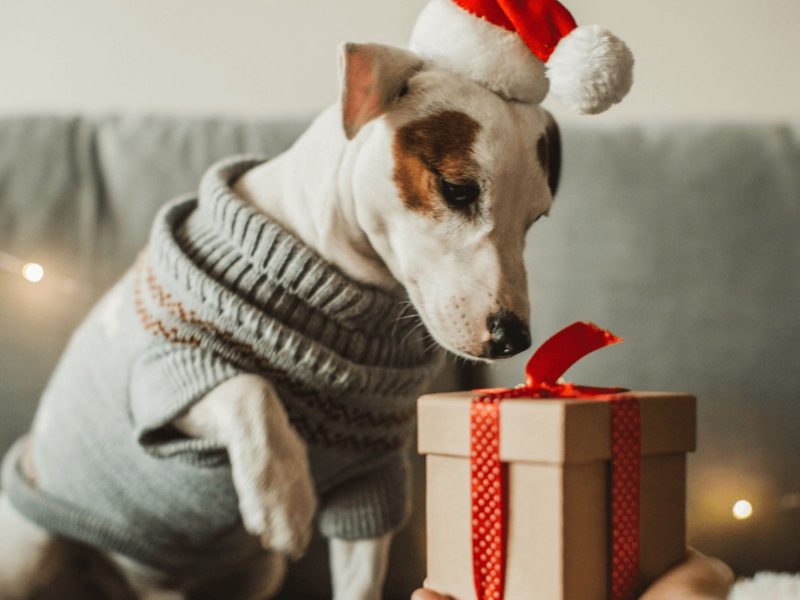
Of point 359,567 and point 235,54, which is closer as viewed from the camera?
point 359,567

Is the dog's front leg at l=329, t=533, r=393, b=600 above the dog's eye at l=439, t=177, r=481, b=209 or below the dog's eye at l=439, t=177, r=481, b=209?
below

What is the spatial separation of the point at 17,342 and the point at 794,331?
1.08 meters

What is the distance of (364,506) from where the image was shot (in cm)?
98

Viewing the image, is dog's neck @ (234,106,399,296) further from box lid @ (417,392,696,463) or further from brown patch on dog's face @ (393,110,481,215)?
box lid @ (417,392,696,463)

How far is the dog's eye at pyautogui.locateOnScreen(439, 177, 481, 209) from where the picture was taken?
2.59ft

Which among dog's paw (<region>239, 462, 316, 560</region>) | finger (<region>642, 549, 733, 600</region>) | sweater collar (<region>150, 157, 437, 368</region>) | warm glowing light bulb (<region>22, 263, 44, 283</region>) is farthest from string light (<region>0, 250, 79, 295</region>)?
finger (<region>642, 549, 733, 600</region>)

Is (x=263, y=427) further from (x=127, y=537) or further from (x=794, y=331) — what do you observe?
(x=794, y=331)

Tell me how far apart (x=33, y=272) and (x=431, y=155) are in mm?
686

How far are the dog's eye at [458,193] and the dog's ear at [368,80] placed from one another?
9cm

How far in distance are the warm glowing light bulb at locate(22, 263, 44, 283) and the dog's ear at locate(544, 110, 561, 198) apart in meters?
0.74

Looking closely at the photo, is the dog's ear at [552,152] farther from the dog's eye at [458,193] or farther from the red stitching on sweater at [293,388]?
the red stitching on sweater at [293,388]

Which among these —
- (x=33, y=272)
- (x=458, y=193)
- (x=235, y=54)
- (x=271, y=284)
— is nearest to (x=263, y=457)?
(x=271, y=284)

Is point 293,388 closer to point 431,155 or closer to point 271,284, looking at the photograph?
point 271,284

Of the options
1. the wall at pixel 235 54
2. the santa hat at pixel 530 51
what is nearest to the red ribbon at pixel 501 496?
the santa hat at pixel 530 51
